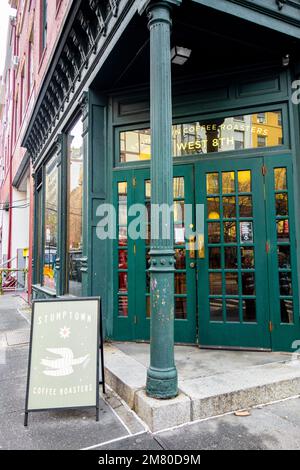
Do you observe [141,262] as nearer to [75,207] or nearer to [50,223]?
[75,207]

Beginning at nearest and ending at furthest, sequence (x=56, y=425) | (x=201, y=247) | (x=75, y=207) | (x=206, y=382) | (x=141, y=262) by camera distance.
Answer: (x=56, y=425), (x=206, y=382), (x=201, y=247), (x=141, y=262), (x=75, y=207)

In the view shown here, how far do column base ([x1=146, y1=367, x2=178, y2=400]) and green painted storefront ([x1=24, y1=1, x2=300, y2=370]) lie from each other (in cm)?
179

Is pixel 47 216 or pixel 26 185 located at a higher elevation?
pixel 26 185

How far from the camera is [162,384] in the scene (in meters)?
3.17

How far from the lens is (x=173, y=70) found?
16.6 feet

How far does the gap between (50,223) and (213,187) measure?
484 centimetres

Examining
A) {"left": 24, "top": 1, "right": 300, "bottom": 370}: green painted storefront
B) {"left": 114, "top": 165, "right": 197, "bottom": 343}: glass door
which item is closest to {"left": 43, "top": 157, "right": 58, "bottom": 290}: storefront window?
{"left": 24, "top": 1, "right": 300, "bottom": 370}: green painted storefront

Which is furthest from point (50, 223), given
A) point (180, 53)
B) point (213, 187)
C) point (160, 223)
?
point (160, 223)

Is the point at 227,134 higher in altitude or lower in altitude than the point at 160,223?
higher

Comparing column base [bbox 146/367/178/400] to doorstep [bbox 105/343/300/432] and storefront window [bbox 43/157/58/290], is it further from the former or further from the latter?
storefront window [bbox 43/157/58/290]

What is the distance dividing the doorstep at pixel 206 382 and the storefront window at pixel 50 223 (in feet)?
12.9
